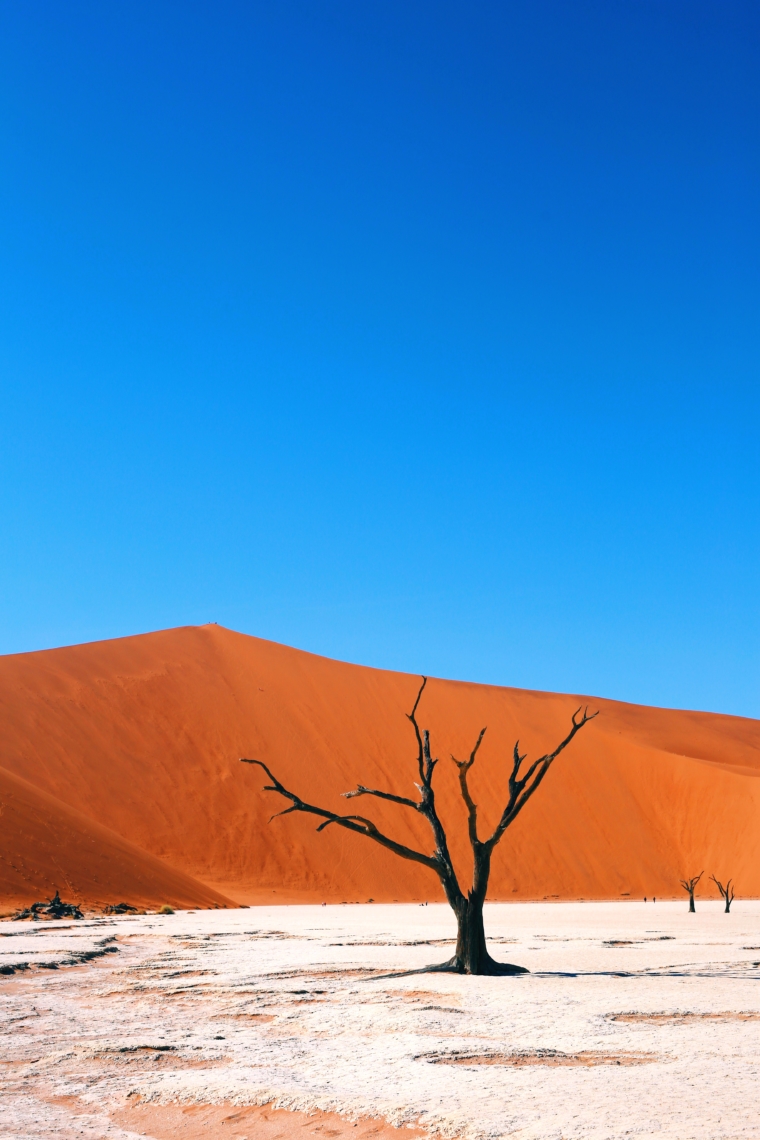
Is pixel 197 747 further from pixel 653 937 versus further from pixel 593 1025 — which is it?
pixel 593 1025

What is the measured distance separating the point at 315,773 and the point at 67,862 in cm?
2397

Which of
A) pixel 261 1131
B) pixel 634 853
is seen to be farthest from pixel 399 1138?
pixel 634 853

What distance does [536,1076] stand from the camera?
615 cm

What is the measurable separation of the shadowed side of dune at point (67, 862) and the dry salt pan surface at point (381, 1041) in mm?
8322

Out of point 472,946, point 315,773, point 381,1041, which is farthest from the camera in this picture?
point 315,773

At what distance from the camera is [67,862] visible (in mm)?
24859

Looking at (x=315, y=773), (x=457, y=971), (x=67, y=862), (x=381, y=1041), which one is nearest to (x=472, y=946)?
(x=457, y=971)

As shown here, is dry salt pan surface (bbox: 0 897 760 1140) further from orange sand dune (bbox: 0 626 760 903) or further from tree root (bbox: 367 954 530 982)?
orange sand dune (bbox: 0 626 760 903)

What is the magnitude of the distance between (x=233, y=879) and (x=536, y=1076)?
34872 mm

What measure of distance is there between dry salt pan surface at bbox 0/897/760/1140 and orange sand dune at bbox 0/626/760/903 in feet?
79.5

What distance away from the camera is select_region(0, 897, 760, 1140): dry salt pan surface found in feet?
17.5

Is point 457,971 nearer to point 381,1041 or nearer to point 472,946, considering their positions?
point 472,946

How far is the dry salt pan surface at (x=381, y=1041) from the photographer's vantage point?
5.35m

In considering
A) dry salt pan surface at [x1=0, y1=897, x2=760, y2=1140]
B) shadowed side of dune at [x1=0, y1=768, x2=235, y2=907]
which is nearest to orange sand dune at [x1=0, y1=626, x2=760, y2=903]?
shadowed side of dune at [x1=0, y1=768, x2=235, y2=907]
